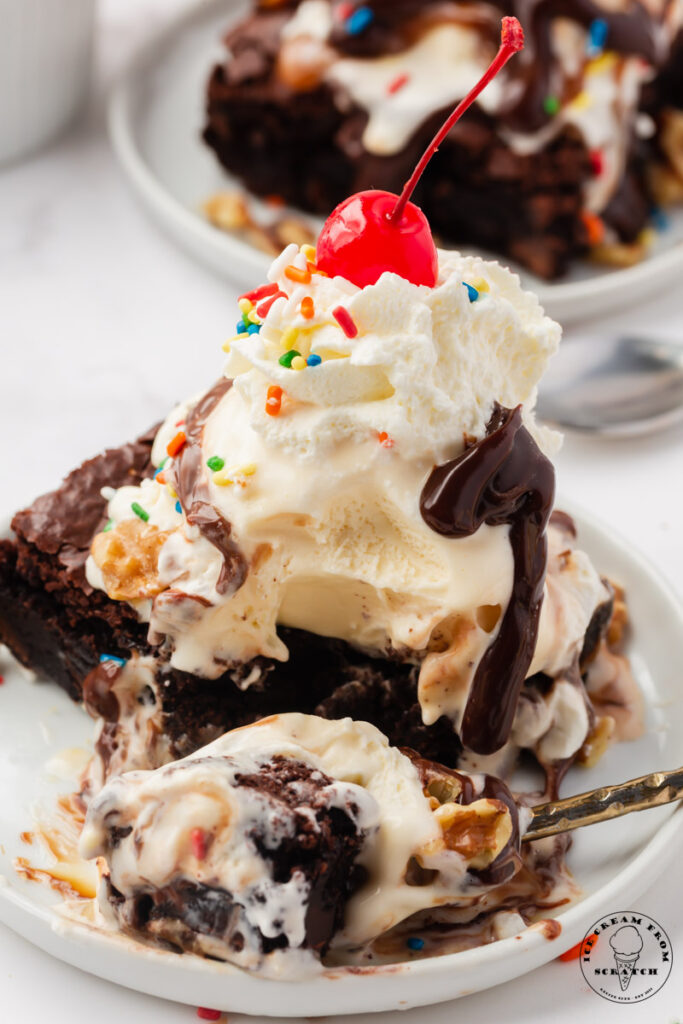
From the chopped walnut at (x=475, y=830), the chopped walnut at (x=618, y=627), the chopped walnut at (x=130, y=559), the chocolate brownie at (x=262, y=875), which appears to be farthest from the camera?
the chopped walnut at (x=618, y=627)

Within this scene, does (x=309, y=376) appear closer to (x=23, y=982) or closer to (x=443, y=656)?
(x=443, y=656)

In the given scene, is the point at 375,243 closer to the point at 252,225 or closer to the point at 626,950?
the point at 626,950

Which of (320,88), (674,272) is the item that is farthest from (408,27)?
(674,272)

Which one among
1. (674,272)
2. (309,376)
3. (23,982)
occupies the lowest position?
(674,272)

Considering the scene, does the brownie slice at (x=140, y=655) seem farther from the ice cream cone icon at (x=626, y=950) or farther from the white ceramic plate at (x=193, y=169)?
the white ceramic plate at (x=193, y=169)

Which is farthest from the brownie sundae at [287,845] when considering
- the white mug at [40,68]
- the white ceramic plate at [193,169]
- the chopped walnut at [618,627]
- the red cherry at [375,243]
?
the white mug at [40,68]

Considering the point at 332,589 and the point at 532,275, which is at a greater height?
the point at 332,589

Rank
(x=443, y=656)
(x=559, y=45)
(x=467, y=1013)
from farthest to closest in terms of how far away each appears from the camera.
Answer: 1. (x=559, y=45)
2. (x=443, y=656)
3. (x=467, y=1013)

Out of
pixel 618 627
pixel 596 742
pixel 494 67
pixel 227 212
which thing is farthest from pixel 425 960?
pixel 227 212
